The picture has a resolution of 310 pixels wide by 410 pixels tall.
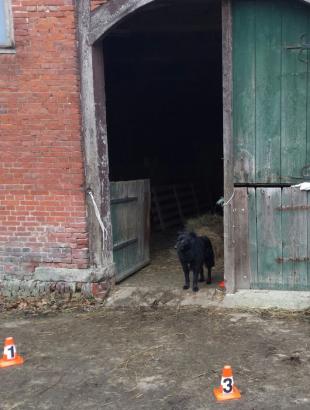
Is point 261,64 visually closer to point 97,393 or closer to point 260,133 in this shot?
point 260,133

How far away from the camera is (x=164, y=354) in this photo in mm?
4977

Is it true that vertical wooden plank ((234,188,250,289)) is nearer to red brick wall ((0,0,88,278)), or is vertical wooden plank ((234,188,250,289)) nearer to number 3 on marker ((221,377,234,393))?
red brick wall ((0,0,88,278))

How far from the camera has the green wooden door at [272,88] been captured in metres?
5.98

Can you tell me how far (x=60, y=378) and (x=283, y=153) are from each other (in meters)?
3.75

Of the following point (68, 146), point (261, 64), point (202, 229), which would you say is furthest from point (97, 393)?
point (202, 229)

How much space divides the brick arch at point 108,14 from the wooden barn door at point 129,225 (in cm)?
209

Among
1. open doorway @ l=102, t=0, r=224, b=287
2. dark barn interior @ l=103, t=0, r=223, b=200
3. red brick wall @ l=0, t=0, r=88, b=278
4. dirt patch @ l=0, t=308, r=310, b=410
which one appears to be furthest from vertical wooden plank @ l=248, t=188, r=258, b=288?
dark barn interior @ l=103, t=0, r=223, b=200

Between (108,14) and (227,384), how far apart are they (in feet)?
15.4

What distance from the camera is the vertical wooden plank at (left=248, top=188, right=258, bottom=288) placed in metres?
6.30

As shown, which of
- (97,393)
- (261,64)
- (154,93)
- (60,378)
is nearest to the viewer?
(97,393)

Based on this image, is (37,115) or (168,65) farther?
(168,65)

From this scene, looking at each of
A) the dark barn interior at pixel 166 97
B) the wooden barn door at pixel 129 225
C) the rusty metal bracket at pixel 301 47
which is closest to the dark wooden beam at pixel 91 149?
the wooden barn door at pixel 129 225

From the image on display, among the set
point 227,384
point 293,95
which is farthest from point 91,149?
point 227,384

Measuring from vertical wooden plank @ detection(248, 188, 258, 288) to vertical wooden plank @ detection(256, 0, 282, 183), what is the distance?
0.83 ft
